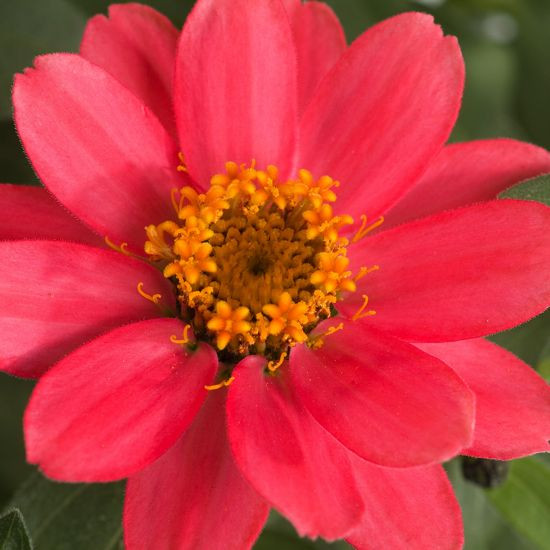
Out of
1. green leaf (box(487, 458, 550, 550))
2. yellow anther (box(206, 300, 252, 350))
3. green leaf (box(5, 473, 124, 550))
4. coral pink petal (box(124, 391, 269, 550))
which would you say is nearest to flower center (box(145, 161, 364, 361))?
yellow anther (box(206, 300, 252, 350))

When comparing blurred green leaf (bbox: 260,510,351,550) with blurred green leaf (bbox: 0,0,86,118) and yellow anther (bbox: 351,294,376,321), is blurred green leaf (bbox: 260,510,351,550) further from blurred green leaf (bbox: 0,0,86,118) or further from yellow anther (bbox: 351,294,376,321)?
blurred green leaf (bbox: 0,0,86,118)

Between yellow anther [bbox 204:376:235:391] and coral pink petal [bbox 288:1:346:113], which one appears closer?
yellow anther [bbox 204:376:235:391]

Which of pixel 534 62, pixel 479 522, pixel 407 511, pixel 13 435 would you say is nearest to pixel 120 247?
pixel 407 511

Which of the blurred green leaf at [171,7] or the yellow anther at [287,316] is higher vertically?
the blurred green leaf at [171,7]

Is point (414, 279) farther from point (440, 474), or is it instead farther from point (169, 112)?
point (169, 112)

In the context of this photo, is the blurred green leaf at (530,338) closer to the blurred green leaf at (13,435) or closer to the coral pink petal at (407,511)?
the coral pink petal at (407,511)

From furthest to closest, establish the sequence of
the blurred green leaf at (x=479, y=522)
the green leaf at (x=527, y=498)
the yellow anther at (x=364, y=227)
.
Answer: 1. the blurred green leaf at (x=479, y=522)
2. the green leaf at (x=527, y=498)
3. the yellow anther at (x=364, y=227)

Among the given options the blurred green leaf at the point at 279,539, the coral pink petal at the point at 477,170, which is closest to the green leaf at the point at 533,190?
the coral pink petal at the point at 477,170
